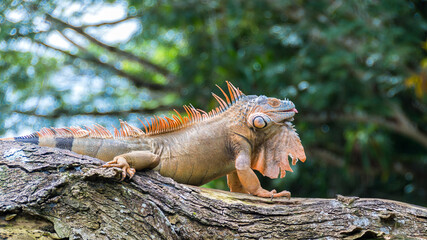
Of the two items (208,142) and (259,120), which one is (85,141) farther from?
(259,120)

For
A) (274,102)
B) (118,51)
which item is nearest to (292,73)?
(118,51)

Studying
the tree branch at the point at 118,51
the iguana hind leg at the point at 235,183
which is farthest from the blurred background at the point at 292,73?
the iguana hind leg at the point at 235,183

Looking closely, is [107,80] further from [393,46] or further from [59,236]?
[59,236]

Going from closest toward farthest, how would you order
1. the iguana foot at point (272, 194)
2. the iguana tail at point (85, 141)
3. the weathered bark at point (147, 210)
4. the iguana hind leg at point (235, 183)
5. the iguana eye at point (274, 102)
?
1. the weathered bark at point (147, 210)
2. the iguana tail at point (85, 141)
3. the iguana foot at point (272, 194)
4. the iguana eye at point (274, 102)
5. the iguana hind leg at point (235, 183)

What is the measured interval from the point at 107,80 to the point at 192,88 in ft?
11.3

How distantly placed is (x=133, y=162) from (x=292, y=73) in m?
9.72

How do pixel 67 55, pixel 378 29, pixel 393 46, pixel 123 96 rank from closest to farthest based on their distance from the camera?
pixel 393 46
pixel 378 29
pixel 67 55
pixel 123 96

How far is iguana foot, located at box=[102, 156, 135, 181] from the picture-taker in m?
4.35

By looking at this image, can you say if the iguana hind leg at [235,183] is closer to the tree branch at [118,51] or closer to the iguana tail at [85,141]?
the iguana tail at [85,141]

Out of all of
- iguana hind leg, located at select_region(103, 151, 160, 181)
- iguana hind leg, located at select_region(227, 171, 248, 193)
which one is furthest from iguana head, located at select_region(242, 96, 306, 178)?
iguana hind leg, located at select_region(103, 151, 160, 181)

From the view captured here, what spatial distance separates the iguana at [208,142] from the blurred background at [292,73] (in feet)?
19.3

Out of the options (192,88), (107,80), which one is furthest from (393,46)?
(107,80)

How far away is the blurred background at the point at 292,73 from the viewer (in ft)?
40.6

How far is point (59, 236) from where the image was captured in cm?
395
